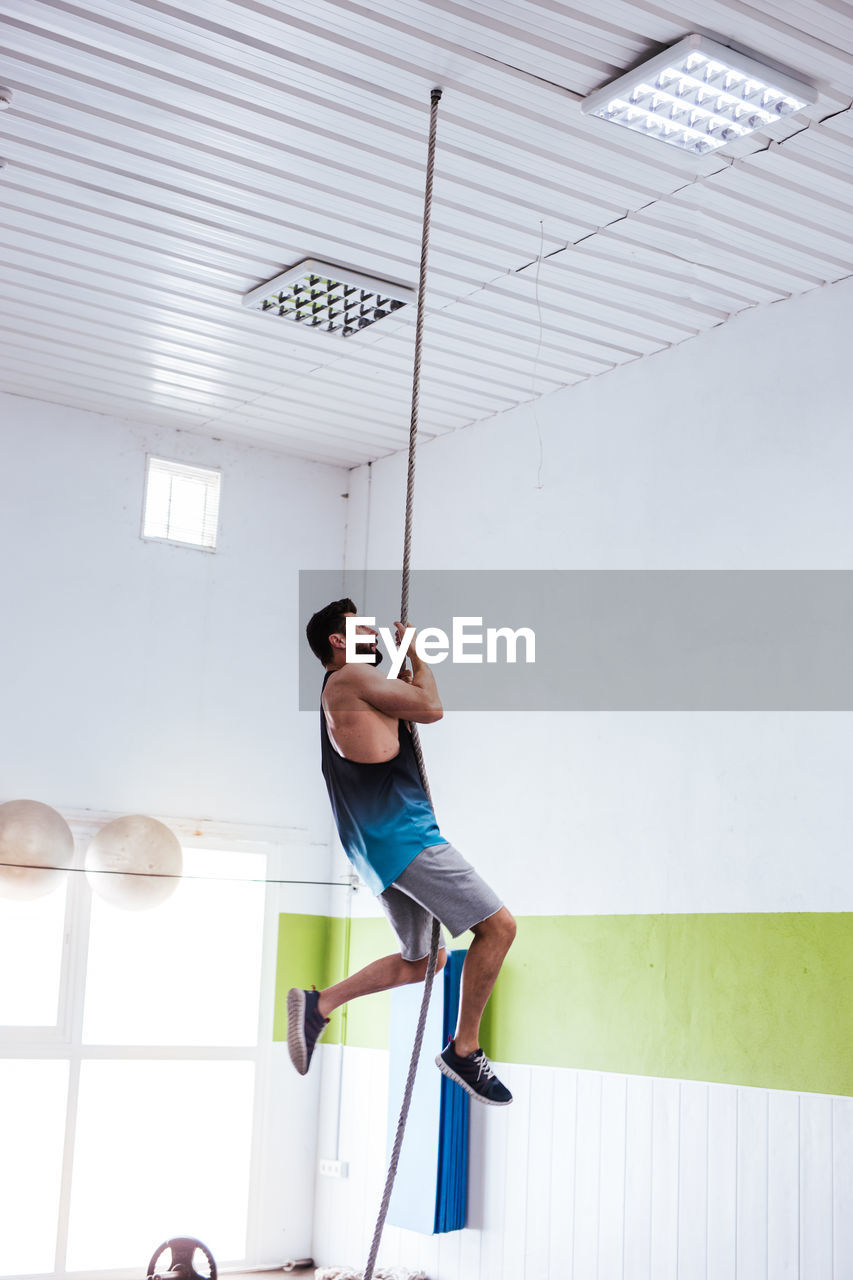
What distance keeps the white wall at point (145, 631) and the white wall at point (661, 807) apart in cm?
106

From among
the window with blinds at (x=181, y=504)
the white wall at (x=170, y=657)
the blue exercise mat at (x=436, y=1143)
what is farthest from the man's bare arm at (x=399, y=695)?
the window with blinds at (x=181, y=504)

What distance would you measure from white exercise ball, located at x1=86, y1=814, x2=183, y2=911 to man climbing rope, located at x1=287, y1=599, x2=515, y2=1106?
2.54 metres

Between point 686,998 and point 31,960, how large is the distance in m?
3.07

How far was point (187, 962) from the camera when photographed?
661cm

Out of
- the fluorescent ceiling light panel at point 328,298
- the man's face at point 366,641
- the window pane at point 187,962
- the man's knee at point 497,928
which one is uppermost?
the fluorescent ceiling light panel at point 328,298

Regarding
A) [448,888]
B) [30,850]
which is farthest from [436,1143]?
[448,888]

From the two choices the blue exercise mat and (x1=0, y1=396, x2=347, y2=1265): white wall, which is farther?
(x1=0, y1=396, x2=347, y2=1265): white wall

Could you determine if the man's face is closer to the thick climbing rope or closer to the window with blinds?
the thick climbing rope

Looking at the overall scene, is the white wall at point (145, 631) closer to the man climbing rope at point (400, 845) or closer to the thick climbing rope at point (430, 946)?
the man climbing rope at point (400, 845)

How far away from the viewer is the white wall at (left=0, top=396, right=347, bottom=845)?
632cm

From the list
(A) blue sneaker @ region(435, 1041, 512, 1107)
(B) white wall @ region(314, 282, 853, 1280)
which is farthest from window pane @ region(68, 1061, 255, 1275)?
(A) blue sneaker @ region(435, 1041, 512, 1107)

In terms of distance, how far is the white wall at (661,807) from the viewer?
182 inches

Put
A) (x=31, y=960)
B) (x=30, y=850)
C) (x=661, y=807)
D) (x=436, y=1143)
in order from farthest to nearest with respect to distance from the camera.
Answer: (x=31, y=960) → (x=30, y=850) → (x=436, y=1143) → (x=661, y=807)

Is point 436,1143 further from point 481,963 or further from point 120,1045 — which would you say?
point 481,963
